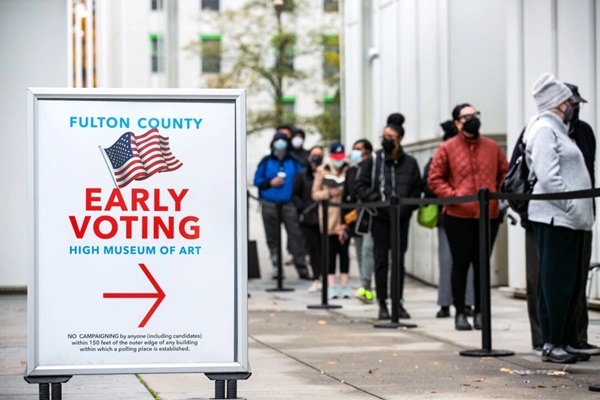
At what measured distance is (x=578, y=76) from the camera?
1333cm

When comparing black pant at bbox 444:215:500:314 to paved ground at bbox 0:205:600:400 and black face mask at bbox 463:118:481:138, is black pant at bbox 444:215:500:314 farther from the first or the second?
black face mask at bbox 463:118:481:138

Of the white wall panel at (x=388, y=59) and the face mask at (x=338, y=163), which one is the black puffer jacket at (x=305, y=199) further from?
the white wall panel at (x=388, y=59)

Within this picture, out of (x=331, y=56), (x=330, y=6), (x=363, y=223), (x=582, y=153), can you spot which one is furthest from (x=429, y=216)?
(x=330, y=6)

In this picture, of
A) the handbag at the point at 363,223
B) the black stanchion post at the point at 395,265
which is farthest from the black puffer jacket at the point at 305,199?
the black stanchion post at the point at 395,265

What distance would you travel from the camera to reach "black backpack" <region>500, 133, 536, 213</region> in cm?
948

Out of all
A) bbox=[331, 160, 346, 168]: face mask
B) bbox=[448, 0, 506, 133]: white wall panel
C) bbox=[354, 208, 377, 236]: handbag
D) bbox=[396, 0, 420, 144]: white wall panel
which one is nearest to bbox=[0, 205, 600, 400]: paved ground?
bbox=[354, 208, 377, 236]: handbag

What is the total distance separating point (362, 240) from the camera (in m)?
15.5

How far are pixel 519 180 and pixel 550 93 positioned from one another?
2.09 feet

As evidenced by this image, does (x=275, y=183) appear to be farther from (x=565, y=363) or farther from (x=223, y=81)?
(x=223, y=81)

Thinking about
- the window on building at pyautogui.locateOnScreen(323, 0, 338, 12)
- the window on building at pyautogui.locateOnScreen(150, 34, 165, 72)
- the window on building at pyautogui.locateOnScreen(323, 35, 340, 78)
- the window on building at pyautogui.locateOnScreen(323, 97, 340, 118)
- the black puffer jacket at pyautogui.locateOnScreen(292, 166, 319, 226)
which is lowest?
the black puffer jacket at pyautogui.locateOnScreen(292, 166, 319, 226)

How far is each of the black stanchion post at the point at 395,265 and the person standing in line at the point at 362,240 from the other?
79.2 inches

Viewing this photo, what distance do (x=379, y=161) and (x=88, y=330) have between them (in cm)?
769

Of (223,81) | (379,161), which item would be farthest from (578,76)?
(223,81)

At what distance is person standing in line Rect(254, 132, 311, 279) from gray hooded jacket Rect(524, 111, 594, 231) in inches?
338
